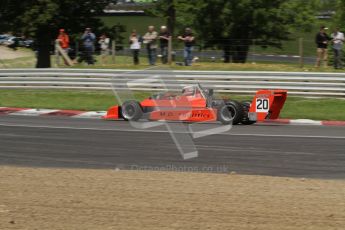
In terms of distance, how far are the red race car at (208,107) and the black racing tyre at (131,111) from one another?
0.94 ft

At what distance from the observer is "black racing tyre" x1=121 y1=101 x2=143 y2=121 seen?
14266 millimetres

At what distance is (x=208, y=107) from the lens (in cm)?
1365

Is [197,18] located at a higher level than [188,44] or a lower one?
lower

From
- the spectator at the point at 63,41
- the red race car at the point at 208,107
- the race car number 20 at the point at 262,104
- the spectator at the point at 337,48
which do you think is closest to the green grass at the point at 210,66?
the spectator at the point at 337,48

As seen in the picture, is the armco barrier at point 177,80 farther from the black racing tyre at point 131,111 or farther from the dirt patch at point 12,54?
the dirt patch at point 12,54

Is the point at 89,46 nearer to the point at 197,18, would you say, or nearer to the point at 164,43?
the point at 164,43

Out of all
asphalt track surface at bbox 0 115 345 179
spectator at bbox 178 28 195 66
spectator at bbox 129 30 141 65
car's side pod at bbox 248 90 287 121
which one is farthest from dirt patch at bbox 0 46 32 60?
car's side pod at bbox 248 90 287 121

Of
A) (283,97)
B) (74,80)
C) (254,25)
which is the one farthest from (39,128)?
(254,25)

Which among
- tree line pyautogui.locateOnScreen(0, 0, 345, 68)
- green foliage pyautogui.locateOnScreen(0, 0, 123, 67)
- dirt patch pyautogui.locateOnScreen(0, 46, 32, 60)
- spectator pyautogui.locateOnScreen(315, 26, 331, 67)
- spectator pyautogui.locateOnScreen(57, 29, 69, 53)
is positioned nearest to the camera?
spectator pyautogui.locateOnScreen(315, 26, 331, 67)

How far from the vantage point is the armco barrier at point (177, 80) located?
59.3ft

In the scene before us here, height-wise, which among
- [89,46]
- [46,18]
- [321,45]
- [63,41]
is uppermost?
[46,18]

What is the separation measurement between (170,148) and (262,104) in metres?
3.46

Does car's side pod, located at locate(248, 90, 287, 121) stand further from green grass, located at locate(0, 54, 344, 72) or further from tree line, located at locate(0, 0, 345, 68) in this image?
tree line, located at locate(0, 0, 345, 68)

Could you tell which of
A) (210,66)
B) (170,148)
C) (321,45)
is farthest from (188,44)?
(170,148)
